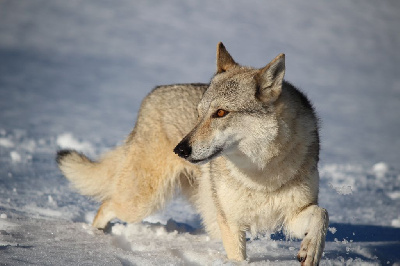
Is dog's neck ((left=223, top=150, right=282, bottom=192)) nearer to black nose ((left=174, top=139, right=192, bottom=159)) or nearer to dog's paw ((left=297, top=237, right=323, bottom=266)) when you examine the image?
black nose ((left=174, top=139, right=192, bottom=159))

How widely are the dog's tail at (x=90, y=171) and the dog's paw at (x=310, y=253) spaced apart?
2673mm

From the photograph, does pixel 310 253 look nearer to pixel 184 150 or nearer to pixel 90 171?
pixel 184 150

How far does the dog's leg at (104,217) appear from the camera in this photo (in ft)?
15.6

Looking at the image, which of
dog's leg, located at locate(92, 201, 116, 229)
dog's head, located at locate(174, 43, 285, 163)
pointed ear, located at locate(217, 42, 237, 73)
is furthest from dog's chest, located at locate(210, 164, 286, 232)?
dog's leg, located at locate(92, 201, 116, 229)

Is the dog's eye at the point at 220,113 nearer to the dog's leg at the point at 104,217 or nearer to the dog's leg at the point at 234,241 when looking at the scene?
the dog's leg at the point at 234,241

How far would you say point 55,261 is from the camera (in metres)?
3.06

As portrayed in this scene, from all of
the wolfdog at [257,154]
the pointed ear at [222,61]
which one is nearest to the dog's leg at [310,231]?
the wolfdog at [257,154]

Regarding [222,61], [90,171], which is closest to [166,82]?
[90,171]

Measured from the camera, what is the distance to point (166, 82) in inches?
531

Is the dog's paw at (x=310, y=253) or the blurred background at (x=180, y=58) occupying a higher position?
the blurred background at (x=180, y=58)

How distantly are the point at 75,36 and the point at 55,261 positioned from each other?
18.1 m

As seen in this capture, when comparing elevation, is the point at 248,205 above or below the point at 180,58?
below

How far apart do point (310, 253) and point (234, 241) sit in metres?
0.79

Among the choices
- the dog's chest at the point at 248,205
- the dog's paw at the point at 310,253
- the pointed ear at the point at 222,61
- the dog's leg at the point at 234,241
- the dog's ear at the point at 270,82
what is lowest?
the dog's leg at the point at 234,241
